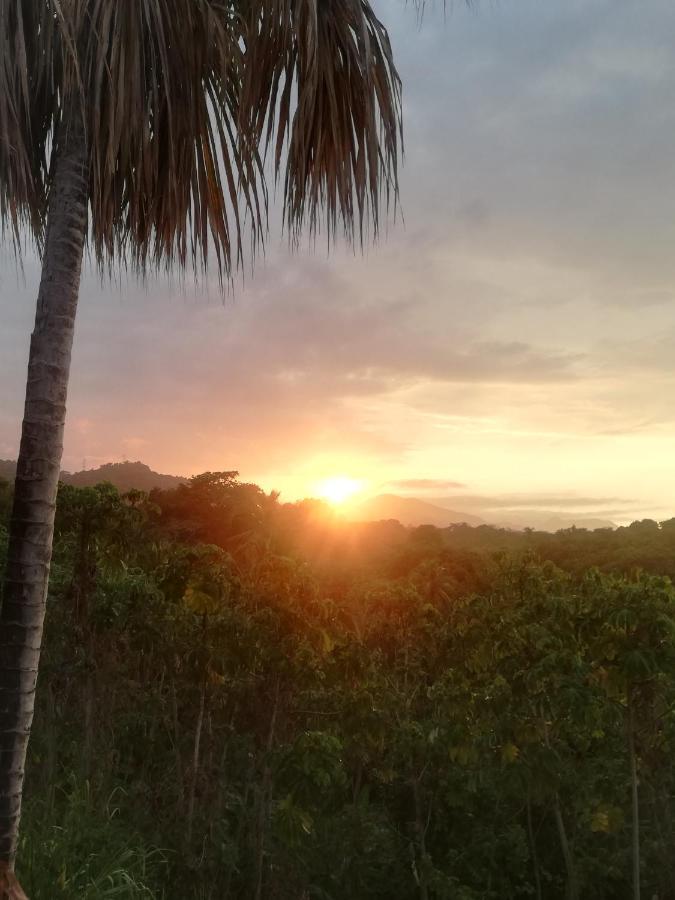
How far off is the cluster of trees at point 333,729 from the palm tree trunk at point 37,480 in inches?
89.9

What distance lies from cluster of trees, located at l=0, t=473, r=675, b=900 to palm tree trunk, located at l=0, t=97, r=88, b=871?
2.28 m

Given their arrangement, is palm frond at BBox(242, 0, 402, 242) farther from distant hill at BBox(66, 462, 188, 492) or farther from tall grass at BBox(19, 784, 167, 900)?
distant hill at BBox(66, 462, 188, 492)

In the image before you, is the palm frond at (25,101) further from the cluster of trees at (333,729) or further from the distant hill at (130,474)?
the distant hill at (130,474)

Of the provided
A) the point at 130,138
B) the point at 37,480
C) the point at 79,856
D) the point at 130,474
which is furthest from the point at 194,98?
the point at 130,474

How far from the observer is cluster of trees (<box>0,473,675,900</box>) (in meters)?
6.20

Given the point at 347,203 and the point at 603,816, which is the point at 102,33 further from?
the point at 603,816

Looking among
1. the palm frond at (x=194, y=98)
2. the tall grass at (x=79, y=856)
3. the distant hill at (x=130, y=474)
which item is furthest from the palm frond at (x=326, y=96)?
the distant hill at (x=130, y=474)

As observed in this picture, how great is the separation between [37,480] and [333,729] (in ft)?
16.3

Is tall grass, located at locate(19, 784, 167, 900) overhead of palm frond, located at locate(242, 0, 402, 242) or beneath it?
beneath

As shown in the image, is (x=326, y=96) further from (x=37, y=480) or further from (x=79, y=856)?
(x=79, y=856)

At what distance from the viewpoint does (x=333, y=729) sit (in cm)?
717

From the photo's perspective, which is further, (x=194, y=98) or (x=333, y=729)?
(x=333, y=729)

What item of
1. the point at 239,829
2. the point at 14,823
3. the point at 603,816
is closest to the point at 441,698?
the point at 603,816

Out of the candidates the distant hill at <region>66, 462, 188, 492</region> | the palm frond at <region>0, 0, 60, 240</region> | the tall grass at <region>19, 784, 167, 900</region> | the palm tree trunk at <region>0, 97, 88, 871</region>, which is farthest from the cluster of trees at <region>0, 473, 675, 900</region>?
the distant hill at <region>66, 462, 188, 492</region>
